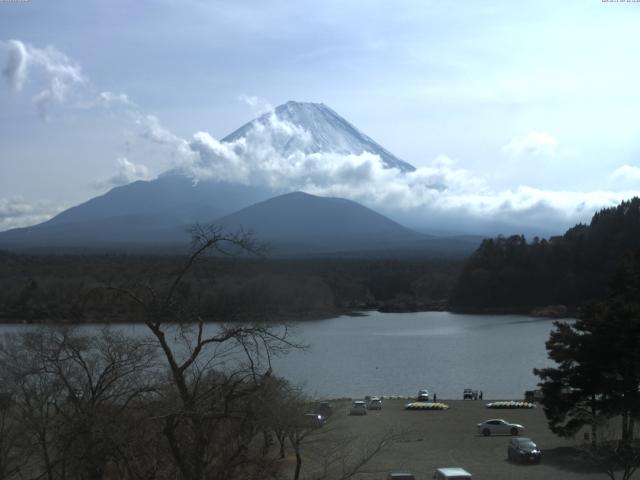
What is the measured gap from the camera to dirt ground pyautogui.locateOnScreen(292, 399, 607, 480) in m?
10.6

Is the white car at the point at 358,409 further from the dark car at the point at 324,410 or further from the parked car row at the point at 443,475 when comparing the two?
the parked car row at the point at 443,475

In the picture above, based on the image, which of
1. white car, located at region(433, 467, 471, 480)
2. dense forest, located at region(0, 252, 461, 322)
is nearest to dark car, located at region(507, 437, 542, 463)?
white car, located at region(433, 467, 471, 480)

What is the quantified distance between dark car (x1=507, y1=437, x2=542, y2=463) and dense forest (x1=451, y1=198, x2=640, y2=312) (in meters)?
39.3


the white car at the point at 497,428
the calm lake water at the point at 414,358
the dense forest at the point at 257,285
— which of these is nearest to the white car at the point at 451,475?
the dense forest at the point at 257,285

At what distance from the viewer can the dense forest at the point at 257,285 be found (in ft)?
59.3

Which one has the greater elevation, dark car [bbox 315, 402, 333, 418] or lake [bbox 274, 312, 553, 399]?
dark car [bbox 315, 402, 333, 418]

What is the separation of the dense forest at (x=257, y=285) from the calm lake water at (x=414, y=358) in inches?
63.2

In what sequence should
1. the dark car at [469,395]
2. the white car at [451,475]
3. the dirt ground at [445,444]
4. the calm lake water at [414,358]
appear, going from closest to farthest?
the white car at [451,475], the dirt ground at [445,444], the dark car at [469,395], the calm lake water at [414,358]

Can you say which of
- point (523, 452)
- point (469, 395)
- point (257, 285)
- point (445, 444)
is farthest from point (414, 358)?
point (523, 452)

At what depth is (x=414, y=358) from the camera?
2853cm

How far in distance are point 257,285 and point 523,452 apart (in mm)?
19592

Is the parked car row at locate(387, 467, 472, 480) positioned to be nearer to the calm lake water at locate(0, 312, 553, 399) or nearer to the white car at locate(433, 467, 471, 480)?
the white car at locate(433, 467, 471, 480)

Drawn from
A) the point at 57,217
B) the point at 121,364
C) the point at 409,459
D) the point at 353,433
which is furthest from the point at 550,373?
the point at 57,217

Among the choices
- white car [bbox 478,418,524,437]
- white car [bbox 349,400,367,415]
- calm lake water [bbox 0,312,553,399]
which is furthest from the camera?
calm lake water [bbox 0,312,553,399]
